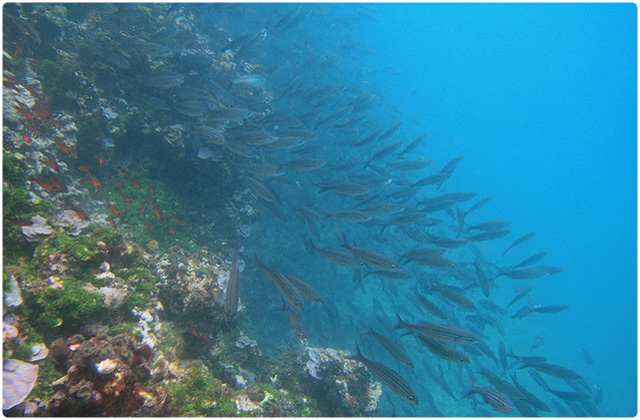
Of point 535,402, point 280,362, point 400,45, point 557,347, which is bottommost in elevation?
point 280,362

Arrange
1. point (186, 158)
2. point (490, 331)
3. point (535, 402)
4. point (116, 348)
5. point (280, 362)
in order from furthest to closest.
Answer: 1. point (490, 331)
2. point (186, 158)
3. point (535, 402)
4. point (280, 362)
5. point (116, 348)

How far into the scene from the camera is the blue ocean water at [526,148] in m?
15.0

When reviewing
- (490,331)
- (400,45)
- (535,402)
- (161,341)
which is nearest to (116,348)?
(161,341)

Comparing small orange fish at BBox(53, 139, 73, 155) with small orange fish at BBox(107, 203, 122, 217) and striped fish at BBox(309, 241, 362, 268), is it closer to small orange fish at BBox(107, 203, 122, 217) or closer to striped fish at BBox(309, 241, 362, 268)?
small orange fish at BBox(107, 203, 122, 217)

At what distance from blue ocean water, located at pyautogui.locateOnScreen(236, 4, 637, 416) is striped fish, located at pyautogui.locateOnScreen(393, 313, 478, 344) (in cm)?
462

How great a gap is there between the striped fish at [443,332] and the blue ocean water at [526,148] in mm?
4623

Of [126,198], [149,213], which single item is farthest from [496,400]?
[126,198]

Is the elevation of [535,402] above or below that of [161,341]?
above

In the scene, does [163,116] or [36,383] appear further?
[163,116]

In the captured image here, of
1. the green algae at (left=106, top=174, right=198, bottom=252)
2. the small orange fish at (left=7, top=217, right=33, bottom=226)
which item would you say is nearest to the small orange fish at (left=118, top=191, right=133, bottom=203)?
the green algae at (left=106, top=174, right=198, bottom=252)

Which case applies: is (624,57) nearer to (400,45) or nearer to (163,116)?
(400,45)

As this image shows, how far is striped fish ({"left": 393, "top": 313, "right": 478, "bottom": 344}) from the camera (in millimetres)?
4074

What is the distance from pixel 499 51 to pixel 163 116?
167853mm

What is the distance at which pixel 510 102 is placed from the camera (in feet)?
398
